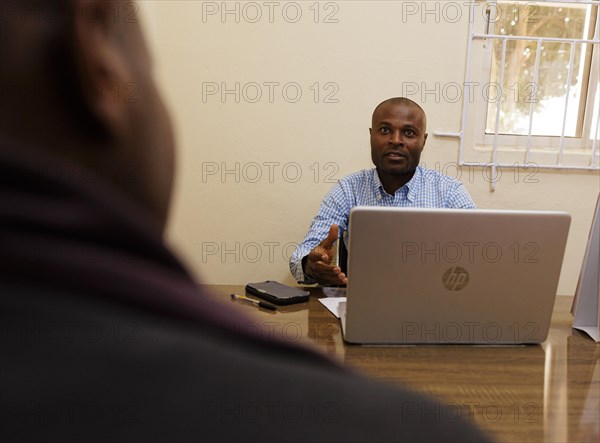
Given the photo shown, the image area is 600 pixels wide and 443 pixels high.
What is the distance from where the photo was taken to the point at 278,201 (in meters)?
2.70

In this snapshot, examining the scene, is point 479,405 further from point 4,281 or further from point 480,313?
point 4,281

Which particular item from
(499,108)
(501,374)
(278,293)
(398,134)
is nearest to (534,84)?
(499,108)

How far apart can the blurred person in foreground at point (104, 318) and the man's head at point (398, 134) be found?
84.1 inches

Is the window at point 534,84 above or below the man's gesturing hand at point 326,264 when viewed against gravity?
above

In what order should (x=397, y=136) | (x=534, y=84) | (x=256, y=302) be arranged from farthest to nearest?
(x=534, y=84) < (x=397, y=136) < (x=256, y=302)

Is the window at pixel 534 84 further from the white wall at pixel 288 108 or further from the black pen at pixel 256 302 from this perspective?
the black pen at pixel 256 302

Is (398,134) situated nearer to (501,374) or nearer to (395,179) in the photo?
(395,179)

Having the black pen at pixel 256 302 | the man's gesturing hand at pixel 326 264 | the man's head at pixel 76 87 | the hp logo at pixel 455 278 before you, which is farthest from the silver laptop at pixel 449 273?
the man's head at pixel 76 87

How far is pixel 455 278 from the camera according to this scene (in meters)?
1.23

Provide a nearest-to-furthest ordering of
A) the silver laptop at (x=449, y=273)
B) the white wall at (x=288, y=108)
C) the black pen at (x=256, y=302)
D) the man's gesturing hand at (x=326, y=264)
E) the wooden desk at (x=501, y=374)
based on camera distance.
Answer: the wooden desk at (x=501, y=374)
the silver laptop at (x=449, y=273)
the black pen at (x=256, y=302)
the man's gesturing hand at (x=326, y=264)
the white wall at (x=288, y=108)

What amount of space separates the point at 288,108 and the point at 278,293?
4.11 ft

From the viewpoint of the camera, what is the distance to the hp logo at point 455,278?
1.23 meters

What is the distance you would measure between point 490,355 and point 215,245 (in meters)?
1.68

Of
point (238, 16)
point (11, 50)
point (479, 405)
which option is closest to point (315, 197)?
point (238, 16)
